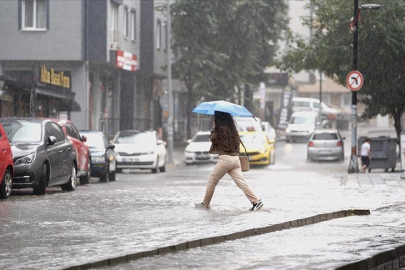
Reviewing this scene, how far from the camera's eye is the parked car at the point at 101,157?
30859mm

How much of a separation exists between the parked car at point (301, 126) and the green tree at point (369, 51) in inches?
1087

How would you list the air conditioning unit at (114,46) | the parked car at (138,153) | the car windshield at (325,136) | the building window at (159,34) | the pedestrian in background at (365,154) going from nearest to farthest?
the pedestrian in background at (365,154)
the parked car at (138,153)
the air conditioning unit at (114,46)
the car windshield at (325,136)
the building window at (159,34)

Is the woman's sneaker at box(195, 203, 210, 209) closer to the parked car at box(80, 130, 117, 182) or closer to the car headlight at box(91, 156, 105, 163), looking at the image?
the parked car at box(80, 130, 117, 182)

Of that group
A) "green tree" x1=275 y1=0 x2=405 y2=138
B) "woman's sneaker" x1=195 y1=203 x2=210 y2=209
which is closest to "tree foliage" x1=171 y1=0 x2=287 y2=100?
"green tree" x1=275 y1=0 x2=405 y2=138

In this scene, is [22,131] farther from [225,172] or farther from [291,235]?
[291,235]

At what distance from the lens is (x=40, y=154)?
836 inches

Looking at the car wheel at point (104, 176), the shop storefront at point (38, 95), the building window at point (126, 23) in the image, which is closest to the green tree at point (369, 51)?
the shop storefront at point (38, 95)

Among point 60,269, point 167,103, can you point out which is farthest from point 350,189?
point 167,103

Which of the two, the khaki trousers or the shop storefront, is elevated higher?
the shop storefront

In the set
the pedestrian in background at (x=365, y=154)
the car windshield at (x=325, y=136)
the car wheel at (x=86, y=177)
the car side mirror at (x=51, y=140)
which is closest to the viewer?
the car side mirror at (x=51, y=140)

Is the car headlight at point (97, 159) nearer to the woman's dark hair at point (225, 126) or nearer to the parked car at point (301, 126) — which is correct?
the woman's dark hair at point (225, 126)

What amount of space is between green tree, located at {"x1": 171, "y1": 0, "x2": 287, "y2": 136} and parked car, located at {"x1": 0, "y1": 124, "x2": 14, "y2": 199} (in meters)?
38.2

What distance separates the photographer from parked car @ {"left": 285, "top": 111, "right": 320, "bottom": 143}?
7331cm

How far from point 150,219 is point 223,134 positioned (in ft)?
8.54
